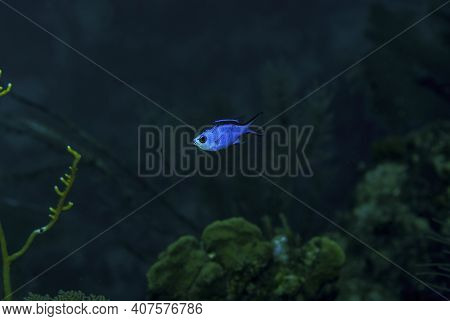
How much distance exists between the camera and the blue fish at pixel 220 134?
3387mm

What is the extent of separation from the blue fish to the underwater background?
49.5 inches

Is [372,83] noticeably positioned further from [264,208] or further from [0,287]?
[0,287]

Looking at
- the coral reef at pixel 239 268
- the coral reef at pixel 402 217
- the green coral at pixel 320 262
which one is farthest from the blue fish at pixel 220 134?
the coral reef at pixel 402 217

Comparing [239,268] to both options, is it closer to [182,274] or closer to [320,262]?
[182,274]

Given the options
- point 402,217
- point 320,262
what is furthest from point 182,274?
point 402,217

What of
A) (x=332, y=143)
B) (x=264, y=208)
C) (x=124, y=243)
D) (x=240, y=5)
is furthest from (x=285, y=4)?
(x=124, y=243)

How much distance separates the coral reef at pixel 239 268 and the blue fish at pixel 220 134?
1239 mm

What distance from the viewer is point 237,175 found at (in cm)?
768

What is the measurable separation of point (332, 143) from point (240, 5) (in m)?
5.22

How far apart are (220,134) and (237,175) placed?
430 cm

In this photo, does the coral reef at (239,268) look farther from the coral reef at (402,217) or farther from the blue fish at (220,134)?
the coral reef at (402,217)

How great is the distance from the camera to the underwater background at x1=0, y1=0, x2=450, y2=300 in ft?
15.4

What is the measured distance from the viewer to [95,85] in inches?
528
